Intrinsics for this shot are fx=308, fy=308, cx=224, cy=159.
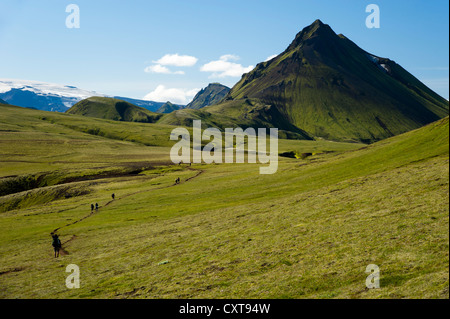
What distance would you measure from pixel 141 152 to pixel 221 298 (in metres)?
184

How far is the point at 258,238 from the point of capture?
3747cm

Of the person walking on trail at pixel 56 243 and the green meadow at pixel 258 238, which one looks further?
the person walking on trail at pixel 56 243

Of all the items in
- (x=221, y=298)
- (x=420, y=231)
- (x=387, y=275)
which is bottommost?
(x=221, y=298)

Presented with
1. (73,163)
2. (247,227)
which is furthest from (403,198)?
(73,163)

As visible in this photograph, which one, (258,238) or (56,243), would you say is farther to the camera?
(56,243)

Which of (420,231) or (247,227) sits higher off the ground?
(420,231)

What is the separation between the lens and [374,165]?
7588cm

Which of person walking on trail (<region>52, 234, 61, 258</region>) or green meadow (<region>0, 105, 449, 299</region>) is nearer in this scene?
green meadow (<region>0, 105, 449, 299</region>)

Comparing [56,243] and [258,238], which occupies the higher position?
[258,238]

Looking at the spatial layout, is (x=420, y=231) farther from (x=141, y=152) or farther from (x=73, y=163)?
(x=141, y=152)

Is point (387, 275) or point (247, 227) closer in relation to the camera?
point (387, 275)

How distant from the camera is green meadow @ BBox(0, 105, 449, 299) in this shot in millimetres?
22703

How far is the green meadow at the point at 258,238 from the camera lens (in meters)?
22.7
